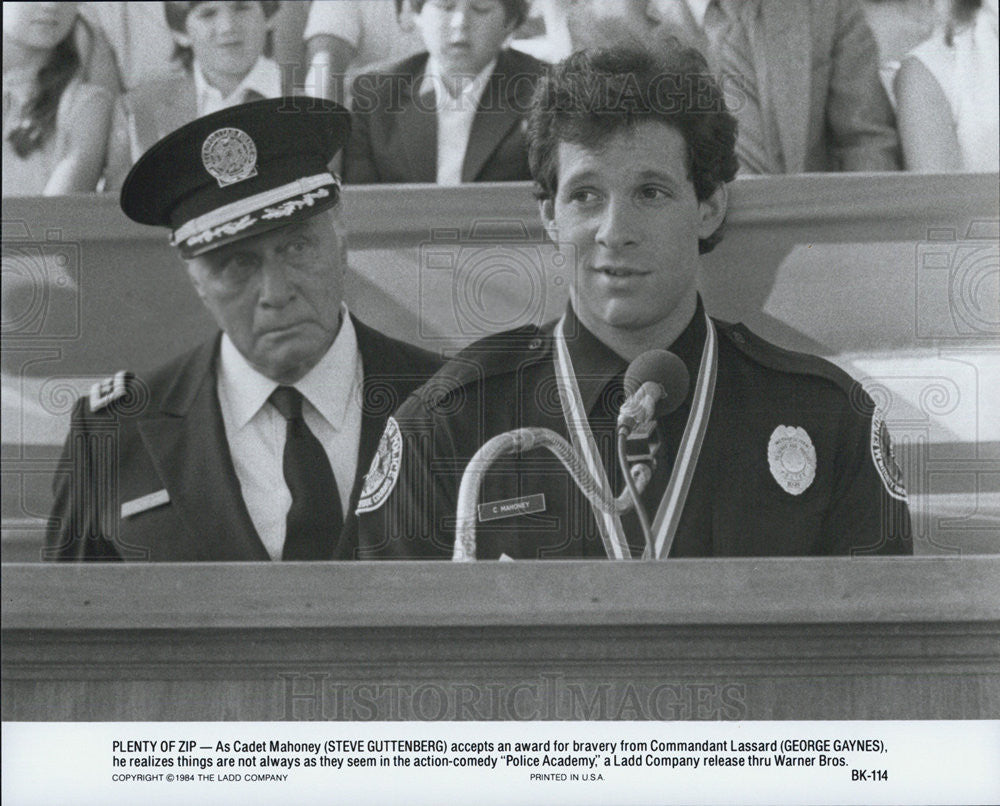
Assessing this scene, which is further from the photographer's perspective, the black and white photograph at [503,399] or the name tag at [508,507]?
the name tag at [508,507]

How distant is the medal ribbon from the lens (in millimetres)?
4289

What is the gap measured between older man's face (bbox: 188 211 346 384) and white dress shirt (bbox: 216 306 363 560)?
0.04 meters

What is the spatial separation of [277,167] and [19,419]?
1.01m

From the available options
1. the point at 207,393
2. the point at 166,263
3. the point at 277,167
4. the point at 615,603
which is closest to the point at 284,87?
the point at 277,167

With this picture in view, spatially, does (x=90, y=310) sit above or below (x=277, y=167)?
below

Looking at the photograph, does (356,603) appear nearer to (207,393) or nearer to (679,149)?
(207,393)

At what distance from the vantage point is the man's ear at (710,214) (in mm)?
4430

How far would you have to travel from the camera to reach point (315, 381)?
4547 mm

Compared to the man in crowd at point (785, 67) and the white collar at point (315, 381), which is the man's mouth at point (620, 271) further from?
the white collar at point (315, 381)

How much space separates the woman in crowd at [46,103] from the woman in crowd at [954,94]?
2246 millimetres

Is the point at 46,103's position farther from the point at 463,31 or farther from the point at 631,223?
the point at 631,223

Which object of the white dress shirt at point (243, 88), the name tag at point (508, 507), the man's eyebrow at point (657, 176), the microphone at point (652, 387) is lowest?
the name tag at point (508, 507)

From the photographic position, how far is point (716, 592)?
4.20 meters

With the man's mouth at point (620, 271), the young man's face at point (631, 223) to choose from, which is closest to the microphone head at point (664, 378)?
the young man's face at point (631, 223)
